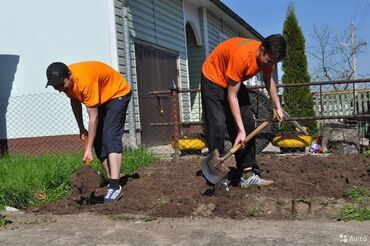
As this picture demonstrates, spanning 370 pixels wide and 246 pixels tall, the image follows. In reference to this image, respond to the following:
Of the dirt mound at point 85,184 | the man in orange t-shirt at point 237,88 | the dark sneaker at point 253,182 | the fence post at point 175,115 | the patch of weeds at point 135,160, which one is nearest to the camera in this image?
the man in orange t-shirt at point 237,88

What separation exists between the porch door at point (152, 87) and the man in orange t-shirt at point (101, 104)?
4.74m

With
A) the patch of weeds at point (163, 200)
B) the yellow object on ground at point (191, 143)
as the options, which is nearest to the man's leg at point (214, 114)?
the patch of weeds at point (163, 200)

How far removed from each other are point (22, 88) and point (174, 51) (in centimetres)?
469

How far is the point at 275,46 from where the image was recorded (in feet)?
15.5

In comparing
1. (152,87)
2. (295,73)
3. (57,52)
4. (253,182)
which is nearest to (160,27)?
(152,87)

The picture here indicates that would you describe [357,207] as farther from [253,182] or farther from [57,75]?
[57,75]

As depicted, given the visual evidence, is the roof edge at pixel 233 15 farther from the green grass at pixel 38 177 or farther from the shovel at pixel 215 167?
the shovel at pixel 215 167

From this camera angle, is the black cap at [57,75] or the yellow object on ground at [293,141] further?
the yellow object on ground at [293,141]

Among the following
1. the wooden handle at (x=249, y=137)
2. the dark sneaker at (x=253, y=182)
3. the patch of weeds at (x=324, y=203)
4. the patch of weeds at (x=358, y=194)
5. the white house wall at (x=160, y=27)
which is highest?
the white house wall at (x=160, y=27)

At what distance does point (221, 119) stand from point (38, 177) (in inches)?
101

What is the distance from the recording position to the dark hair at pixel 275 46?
15.5 feet

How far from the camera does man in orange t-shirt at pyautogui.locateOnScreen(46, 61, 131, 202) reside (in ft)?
16.3

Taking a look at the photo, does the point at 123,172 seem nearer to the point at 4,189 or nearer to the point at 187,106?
the point at 4,189

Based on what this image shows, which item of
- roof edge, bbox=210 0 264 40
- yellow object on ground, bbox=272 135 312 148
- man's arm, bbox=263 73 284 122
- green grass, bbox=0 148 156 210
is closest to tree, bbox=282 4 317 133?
roof edge, bbox=210 0 264 40
